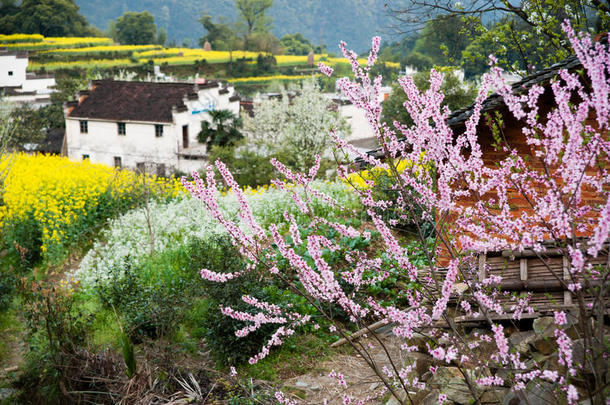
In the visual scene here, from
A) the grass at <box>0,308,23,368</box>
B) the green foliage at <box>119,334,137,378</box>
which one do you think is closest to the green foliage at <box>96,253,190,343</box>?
the green foliage at <box>119,334,137,378</box>

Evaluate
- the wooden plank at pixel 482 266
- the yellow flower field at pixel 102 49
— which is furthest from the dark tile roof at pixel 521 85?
the yellow flower field at pixel 102 49

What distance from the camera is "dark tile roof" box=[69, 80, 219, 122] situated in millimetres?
34094

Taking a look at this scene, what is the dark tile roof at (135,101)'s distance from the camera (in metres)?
34.1

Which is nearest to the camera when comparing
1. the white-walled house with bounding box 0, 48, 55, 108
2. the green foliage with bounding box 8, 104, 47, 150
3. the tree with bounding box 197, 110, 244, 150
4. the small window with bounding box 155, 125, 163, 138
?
the tree with bounding box 197, 110, 244, 150

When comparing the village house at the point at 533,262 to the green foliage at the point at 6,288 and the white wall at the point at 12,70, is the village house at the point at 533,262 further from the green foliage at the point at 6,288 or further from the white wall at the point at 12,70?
the white wall at the point at 12,70

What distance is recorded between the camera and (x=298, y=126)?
33875mm

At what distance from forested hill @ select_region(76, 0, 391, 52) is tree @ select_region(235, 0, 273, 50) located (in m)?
20.9

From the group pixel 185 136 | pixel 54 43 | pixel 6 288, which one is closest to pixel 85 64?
pixel 54 43

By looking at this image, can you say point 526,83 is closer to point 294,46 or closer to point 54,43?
point 54,43

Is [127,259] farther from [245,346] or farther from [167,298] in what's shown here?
[245,346]

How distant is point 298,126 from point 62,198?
75.0ft

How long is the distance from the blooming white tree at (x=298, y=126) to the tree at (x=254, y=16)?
62429mm

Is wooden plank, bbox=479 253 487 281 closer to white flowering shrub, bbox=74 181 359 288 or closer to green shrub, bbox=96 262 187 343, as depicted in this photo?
green shrub, bbox=96 262 187 343

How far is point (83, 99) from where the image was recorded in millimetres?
36156
